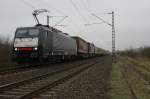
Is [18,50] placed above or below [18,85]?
above

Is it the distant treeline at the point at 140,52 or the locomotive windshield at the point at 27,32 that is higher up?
the locomotive windshield at the point at 27,32

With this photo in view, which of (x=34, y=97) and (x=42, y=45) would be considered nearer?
(x=34, y=97)

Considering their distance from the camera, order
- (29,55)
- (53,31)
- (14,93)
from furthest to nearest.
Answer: (53,31)
(29,55)
(14,93)

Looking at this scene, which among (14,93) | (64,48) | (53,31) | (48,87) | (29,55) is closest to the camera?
(14,93)

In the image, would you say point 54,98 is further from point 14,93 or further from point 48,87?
point 48,87

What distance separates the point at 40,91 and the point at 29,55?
38.8ft

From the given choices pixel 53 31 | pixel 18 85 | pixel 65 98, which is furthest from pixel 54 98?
pixel 53 31

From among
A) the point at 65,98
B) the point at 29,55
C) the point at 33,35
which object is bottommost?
the point at 65,98

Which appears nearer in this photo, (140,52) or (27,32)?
(27,32)

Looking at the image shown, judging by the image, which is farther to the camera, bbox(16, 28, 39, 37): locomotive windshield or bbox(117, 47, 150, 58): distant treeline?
bbox(117, 47, 150, 58): distant treeline

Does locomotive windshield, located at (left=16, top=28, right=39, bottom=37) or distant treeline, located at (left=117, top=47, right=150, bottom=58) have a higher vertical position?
locomotive windshield, located at (left=16, top=28, right=39, bottom=37)

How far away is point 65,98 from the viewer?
8.52 meters

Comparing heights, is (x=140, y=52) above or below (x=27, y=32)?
below

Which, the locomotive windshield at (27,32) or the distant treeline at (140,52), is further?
the distant treeline at (140,52)
